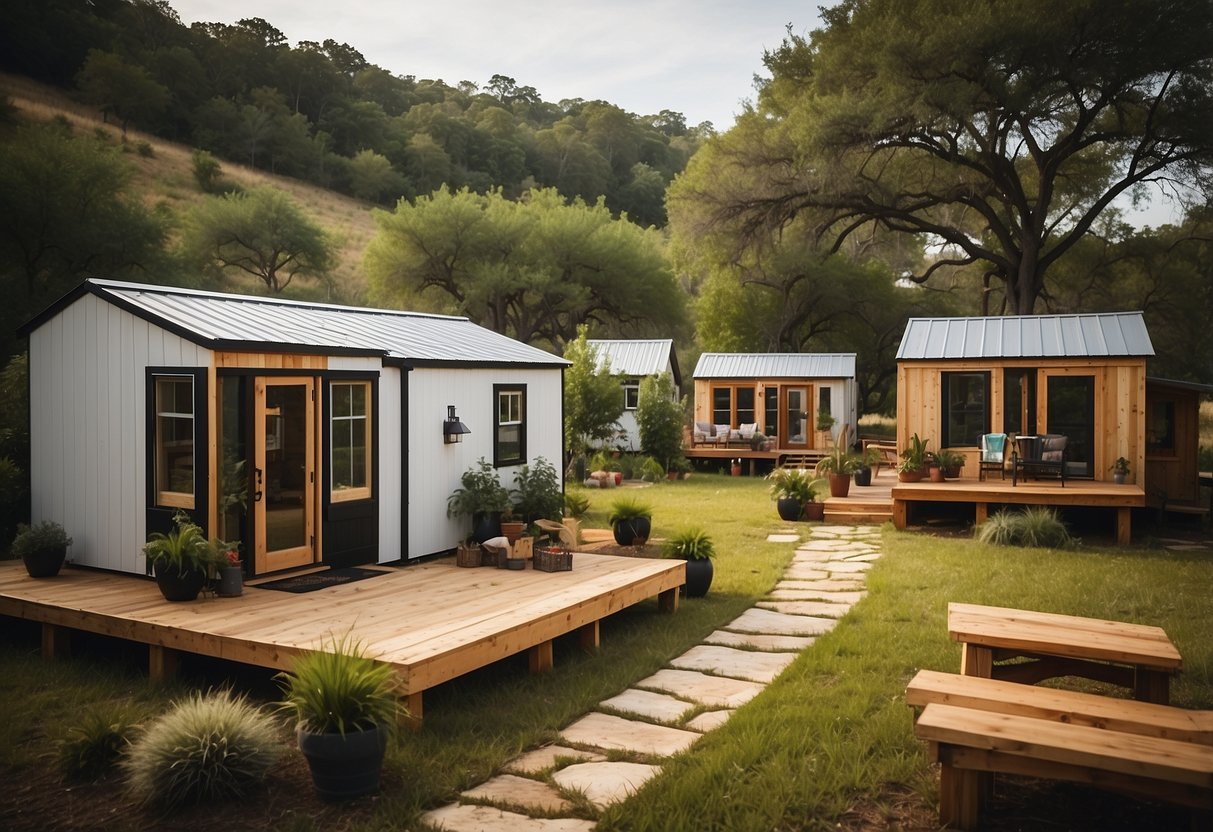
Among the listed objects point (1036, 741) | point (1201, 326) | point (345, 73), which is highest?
point (345, 73)

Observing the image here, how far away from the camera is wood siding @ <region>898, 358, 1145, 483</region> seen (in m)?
14.0

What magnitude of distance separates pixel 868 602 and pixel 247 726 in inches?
234

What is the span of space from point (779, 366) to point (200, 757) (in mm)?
22618

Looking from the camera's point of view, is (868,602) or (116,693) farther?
(868,602)

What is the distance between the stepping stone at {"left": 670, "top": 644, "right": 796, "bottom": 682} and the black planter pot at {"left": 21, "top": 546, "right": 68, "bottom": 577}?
547 centimetres

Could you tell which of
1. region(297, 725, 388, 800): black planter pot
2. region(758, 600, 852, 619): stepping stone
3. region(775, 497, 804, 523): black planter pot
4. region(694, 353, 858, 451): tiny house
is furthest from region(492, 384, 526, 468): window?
region(694, 353, 858, 451): tiny house

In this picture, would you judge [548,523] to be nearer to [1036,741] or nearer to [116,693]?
[116,693]

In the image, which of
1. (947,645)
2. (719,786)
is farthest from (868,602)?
(719,786)

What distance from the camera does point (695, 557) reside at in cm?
941

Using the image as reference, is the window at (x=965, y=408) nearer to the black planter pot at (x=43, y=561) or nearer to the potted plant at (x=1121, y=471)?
the potted plant at (x=1121, y=471)

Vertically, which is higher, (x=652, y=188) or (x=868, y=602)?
(x=652, y=188)

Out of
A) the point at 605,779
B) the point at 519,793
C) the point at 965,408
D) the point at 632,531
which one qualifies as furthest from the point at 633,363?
the point at 519,793

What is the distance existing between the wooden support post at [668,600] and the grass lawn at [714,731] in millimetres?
112

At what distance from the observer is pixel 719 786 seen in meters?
4.55
